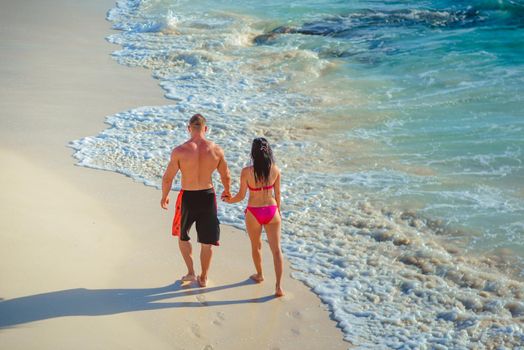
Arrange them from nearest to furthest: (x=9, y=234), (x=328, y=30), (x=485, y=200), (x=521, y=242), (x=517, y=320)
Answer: (x=517, y=320) → (x=9, y=234) → (x=521, y=242) → (x=485, y=200) → (x=328, y=30)

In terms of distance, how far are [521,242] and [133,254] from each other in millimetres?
4121

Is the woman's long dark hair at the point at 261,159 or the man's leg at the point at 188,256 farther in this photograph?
the man's leg at the point at 188,256

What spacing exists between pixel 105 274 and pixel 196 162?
52.8 inches

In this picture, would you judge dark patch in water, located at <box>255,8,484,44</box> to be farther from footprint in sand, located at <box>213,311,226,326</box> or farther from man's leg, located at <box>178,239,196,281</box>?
footprint in sand, located at <box>213,311,226,326</box>

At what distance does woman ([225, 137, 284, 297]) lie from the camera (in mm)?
6508

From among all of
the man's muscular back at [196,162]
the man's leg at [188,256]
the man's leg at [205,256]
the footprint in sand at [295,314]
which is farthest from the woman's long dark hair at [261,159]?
the footprint in sand at [295,314]

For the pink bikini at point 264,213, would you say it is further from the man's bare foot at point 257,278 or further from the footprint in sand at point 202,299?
the footprint in sand at point 202,299

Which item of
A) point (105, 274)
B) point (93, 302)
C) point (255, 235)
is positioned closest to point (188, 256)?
point (255, 235)

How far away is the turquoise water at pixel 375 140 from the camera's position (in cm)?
705

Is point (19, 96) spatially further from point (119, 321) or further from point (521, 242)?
point (521, 242)

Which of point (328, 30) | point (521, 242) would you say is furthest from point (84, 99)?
point (328, 30)

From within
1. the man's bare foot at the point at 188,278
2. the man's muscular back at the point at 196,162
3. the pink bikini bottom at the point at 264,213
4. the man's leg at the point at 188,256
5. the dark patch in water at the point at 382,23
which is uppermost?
the dark patch in water at the point at 382,23

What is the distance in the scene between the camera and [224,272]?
7176 millimetres

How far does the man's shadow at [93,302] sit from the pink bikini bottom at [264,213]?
0.70m
